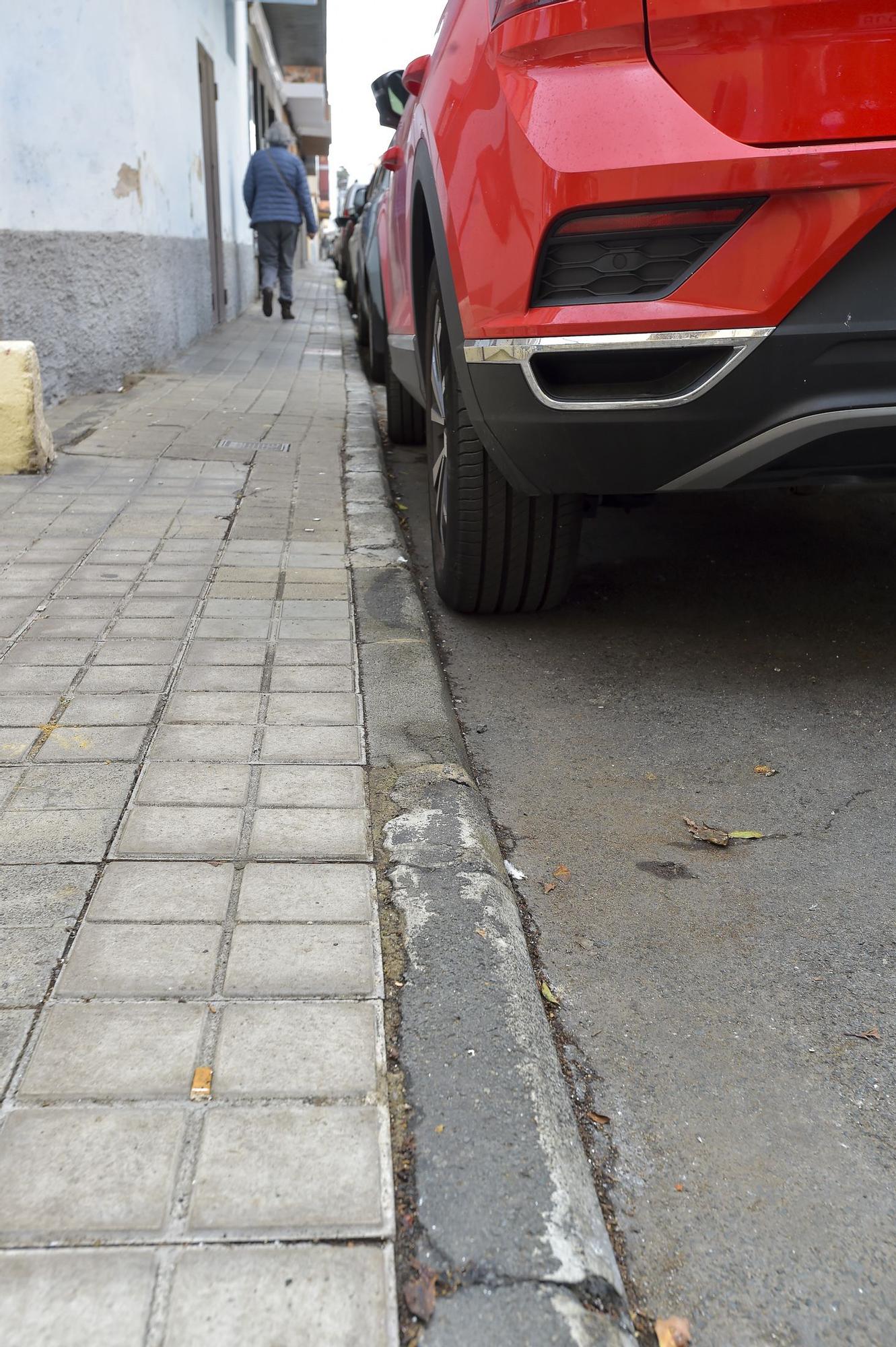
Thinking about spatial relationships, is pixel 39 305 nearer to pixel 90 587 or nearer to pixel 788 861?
pixel 90 587

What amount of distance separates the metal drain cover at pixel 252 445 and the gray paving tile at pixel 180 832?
148 inches

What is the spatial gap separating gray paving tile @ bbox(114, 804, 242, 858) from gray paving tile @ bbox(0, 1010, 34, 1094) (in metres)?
0.47

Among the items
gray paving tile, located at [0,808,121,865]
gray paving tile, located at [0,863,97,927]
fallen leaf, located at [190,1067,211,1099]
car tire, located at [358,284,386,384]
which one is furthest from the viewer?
car tire, located at [358,284,386,384]

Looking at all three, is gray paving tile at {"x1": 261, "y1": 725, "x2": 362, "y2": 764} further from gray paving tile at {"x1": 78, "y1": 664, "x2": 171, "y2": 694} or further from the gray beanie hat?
the gray beanie hat

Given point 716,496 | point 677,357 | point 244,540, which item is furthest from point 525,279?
point 716,496

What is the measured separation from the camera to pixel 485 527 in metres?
3.16

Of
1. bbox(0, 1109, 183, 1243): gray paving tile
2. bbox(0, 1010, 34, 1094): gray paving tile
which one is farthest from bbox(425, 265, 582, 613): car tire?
bbox(0, 1109, 183, 1243): gray paving tile

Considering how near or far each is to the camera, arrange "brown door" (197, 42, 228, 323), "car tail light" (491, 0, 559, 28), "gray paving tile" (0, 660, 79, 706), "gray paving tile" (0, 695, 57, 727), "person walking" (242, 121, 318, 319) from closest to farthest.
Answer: "car tail light" (491, 0, 559, 28), "gray paving tile" (0, 695, 57, 727), "gray paving tile" (0, 660, 79, 706), "brown door" (197, 42, 228, 323), "person walking" (242, 121, 318, 319)

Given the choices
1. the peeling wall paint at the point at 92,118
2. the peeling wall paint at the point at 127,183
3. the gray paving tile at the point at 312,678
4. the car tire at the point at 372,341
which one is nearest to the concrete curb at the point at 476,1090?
the gray paving tile at the point at 312,678

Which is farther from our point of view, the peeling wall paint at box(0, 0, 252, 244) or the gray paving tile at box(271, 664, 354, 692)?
the peeling wall paint at box(0, 0, 252, 244)

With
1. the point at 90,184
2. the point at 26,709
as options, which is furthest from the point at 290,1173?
the point at 90,184

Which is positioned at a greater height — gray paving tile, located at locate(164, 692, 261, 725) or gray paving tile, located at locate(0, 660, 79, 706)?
gray paving tile, located at locate(164, 692, 261, 725)

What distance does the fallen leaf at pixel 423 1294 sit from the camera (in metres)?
1.25

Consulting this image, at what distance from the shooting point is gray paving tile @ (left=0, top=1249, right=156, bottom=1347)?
120 cm
